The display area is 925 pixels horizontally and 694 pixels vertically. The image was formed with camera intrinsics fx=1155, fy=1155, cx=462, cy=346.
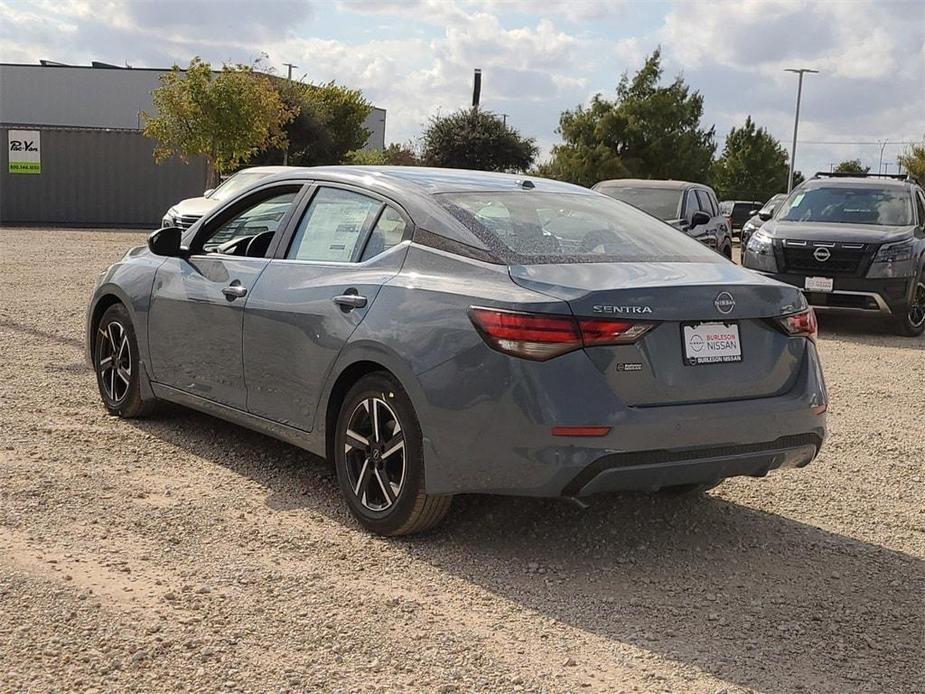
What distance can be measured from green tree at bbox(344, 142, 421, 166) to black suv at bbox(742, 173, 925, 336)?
29461 millimetres

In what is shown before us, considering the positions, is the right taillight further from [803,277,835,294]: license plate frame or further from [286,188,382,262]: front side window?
[803,277,835,294]: license plate frame

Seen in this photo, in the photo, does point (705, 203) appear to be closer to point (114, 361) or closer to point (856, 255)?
point (856, 255)

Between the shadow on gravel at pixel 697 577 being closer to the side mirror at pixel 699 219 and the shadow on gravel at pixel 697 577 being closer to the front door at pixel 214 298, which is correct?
the front door at pixel 214 298

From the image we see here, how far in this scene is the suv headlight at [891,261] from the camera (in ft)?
41.2

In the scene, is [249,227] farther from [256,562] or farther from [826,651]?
[826,651]

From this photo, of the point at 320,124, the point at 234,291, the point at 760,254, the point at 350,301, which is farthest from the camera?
the point at 320,124

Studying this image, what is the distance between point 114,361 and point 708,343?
381cm

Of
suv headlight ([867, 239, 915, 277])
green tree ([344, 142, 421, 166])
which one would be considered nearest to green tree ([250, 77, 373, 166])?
green tree ([344, 142, 421, 166])

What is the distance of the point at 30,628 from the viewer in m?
3.78

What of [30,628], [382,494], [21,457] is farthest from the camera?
[21,457]

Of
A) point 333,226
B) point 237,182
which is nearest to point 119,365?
point 333,226

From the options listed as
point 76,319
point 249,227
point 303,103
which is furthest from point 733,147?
point 249,227

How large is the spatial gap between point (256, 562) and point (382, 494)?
61 cm

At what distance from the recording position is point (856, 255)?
1262 cm
